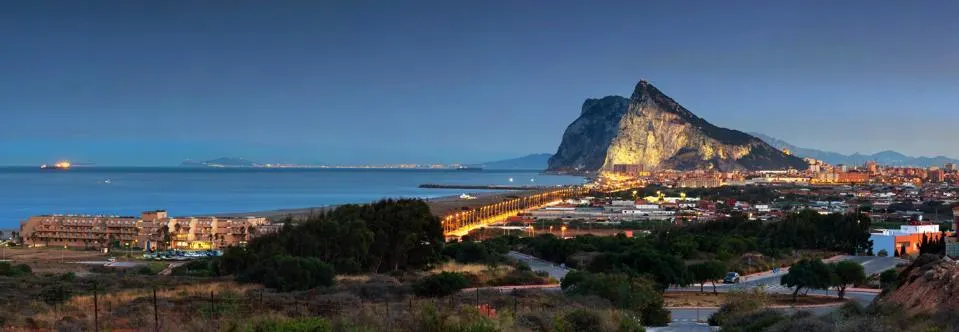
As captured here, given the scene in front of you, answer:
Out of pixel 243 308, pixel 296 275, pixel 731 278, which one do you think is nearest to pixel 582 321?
pixel 243 308

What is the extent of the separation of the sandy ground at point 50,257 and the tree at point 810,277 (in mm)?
26522

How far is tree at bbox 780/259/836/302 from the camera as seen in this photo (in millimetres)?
24719

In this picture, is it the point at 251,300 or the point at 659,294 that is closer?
the point at 251,300

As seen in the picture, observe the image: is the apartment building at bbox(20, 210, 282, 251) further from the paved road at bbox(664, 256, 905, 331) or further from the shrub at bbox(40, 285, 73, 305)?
the shrub at bbox(40, 285, 73, 305)

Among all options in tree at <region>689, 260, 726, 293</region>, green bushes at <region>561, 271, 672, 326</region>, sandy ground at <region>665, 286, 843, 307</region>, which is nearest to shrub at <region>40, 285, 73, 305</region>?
green bushes at <region>561, 271, 672, 326</region>

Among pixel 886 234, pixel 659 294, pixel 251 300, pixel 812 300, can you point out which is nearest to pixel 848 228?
pixel 886 234

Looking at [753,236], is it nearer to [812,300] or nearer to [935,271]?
[812,300]

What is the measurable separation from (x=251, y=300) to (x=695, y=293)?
15.6 meters

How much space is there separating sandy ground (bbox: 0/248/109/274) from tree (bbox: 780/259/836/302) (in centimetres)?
2652

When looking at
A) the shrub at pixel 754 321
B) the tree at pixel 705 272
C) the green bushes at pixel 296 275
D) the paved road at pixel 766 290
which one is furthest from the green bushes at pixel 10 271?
the tree at pixel 705 272

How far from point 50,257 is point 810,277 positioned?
116 ft

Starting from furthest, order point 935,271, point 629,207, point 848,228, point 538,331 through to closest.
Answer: point 629,207
point 848,228
point 935,271
point 538,331

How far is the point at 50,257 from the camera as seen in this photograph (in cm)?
4106

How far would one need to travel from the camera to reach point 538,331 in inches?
507
